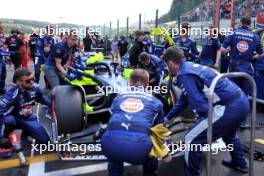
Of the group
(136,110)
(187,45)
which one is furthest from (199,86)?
(187,45)

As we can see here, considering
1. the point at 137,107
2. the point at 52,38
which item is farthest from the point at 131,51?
the point at 137,107

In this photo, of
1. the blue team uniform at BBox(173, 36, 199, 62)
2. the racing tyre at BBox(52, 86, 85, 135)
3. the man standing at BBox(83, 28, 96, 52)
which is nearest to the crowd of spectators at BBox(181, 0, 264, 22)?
the man standing at BBox(83, 28, 96, 52)

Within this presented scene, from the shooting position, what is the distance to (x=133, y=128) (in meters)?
3.06

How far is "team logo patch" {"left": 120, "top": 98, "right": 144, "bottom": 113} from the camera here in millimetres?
3163

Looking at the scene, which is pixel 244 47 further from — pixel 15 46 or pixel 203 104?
pixel 15 46

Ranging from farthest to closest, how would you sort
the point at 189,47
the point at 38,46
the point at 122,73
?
1. the point at 38,46
2. the point at 189,47
3. the point at 122,73

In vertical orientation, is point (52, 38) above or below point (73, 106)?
above

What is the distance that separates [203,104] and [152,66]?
3.02 m

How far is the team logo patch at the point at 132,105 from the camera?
10.4 ft

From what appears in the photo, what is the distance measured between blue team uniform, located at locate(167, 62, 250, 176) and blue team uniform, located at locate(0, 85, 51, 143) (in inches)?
82.6

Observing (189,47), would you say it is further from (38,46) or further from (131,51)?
(38,46)

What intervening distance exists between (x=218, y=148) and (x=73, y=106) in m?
1.90

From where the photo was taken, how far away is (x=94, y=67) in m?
5.76

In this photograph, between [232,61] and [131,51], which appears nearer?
[232,61]
